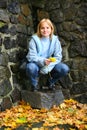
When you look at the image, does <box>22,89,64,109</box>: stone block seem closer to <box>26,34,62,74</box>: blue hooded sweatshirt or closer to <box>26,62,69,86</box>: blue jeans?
<box>26,62,69,86</box>: blue jeans

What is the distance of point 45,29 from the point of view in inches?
241

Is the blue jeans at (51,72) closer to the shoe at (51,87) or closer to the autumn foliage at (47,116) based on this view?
the shoe at (51,87)

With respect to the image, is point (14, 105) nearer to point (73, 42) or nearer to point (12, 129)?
point (12, 129)

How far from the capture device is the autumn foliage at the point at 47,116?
5.34 m

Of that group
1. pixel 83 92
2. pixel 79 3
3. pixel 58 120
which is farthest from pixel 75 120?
pixel 79 3

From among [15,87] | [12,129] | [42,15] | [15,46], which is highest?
[42,15]

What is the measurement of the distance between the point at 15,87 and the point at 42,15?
1.58 m

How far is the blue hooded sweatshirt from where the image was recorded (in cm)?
603

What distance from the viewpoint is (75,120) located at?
5.51m

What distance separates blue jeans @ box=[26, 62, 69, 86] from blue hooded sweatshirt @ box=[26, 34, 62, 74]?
79 mm

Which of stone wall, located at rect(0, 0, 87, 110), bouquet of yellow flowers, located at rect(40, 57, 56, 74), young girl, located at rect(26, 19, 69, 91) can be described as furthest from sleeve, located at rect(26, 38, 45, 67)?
stone wall, located at rect(0, 0, 87, 110)

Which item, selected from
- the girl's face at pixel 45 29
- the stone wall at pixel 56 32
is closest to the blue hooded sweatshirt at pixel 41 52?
the girl's face at pixel 45 29

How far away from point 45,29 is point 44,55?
48cm

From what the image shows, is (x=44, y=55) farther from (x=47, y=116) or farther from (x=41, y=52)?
(x=47, y=116)
